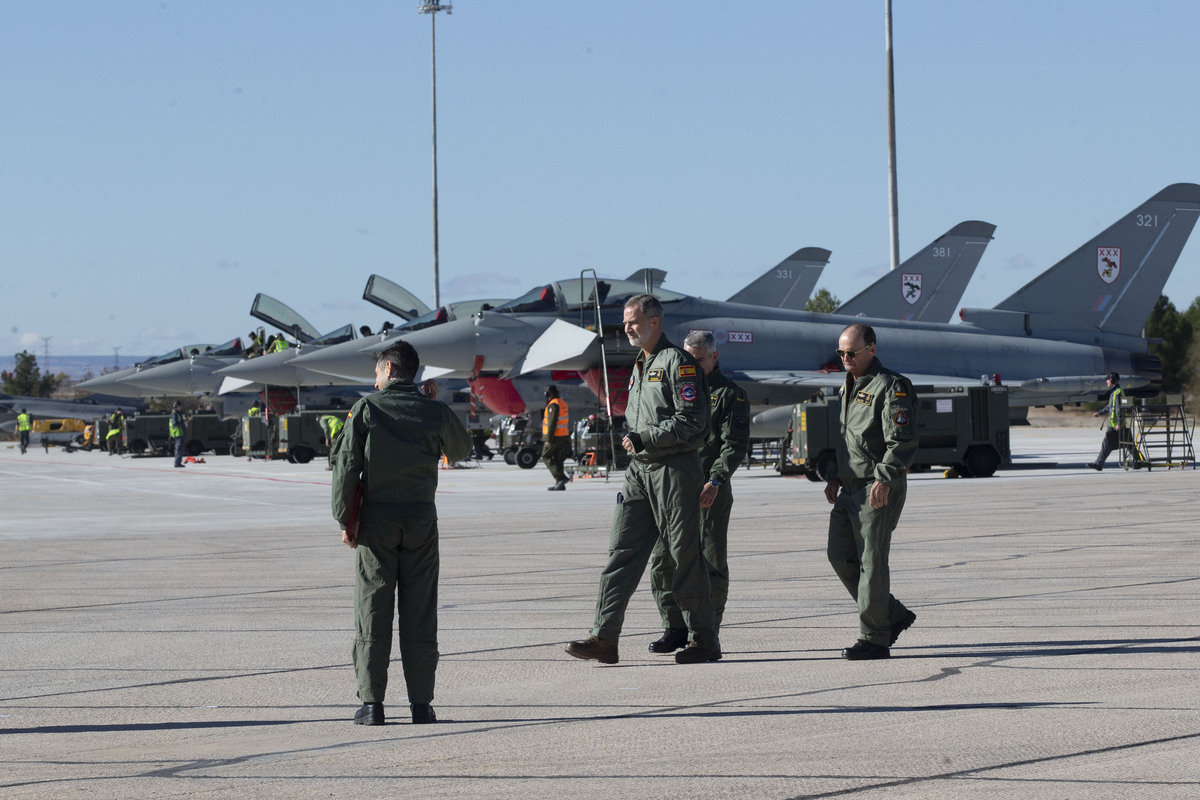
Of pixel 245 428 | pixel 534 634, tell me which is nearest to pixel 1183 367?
pixel 245 428

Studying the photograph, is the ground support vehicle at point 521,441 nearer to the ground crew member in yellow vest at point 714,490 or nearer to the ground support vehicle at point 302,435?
the ground support vehicle at point 302,435

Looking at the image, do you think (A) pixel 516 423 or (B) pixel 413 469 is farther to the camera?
(A) pixel 516 423

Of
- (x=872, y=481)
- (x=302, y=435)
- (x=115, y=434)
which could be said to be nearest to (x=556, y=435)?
(x=872, y=481)

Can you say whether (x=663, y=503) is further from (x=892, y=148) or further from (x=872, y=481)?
(x=892, y=148)

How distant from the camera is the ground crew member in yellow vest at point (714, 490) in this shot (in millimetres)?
6898

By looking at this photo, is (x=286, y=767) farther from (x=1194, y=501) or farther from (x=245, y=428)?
(x=245, y=428)

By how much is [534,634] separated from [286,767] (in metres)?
3.01

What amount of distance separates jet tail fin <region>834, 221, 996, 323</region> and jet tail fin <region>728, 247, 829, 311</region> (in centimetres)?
420

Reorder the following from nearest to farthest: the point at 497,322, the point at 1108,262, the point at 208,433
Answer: the point at 497,322 < the point at 1108,262 < the point at 208,433

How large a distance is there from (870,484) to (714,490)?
0.81 metres

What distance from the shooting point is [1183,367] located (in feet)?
265

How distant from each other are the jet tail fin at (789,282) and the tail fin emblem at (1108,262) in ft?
29.9

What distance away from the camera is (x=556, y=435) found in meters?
20.2

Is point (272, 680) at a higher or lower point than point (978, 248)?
lower
